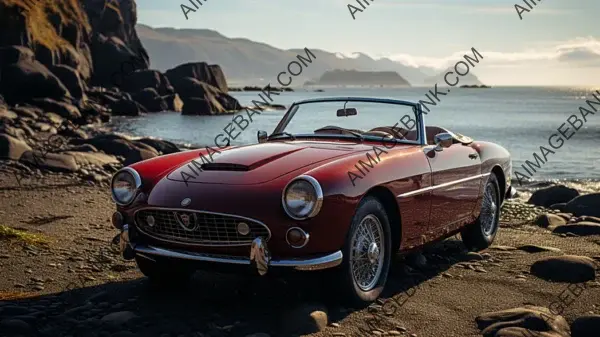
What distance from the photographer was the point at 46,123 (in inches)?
1156

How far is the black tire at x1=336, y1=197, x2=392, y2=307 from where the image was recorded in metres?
4.61

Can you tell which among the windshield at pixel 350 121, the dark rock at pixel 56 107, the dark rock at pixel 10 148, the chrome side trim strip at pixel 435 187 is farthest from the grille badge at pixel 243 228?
the dark rock at pixel 56 107

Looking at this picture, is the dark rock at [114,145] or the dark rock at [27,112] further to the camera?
the dark rock at [27,112]

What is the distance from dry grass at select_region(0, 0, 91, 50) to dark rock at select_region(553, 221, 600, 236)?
42.3 metres

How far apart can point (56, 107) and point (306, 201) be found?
34.4 metres

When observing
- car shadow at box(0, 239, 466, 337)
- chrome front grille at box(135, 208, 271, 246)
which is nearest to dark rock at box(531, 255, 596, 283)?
car shadow at box(0, 239, 466, 337)

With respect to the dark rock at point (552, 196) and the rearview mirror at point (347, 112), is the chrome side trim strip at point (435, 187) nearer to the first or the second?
the rearview mirror at point (347, 112)

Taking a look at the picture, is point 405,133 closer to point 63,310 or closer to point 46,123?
point 63,310

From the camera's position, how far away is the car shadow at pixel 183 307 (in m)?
4.30

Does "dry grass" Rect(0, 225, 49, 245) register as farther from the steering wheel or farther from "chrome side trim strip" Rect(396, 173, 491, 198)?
"chrome side trim strip" Rect(396, 173, 491, 198)

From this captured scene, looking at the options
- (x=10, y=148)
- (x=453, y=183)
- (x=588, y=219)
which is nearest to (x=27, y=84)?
(x=10, y=148)

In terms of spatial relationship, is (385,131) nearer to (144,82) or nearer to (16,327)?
(16,327)

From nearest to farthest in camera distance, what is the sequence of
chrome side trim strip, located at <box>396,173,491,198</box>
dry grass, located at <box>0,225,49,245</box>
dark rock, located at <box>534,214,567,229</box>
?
chrome side trim strip, located at <box>396,173,491,198</box> → dry grass, located at <box>0,225,49,245</box> → dark rock, located at <box>534,214,567,229</box>

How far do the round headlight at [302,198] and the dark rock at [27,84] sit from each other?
116ft
